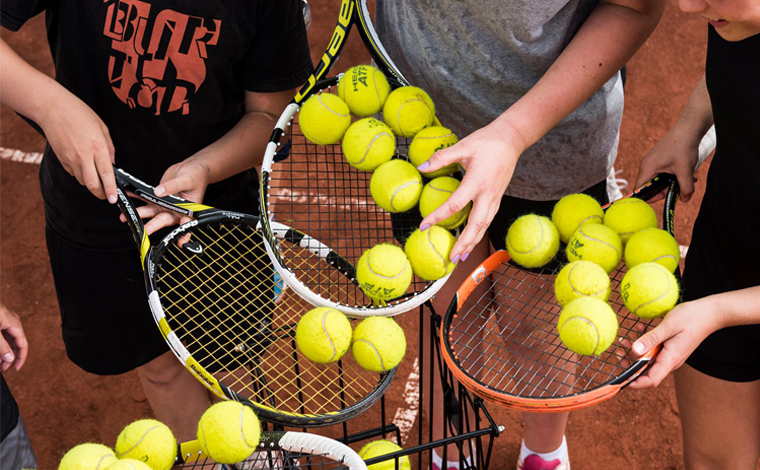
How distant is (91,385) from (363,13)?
179 cm

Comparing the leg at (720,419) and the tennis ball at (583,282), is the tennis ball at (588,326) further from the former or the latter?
the leg at (720,419)

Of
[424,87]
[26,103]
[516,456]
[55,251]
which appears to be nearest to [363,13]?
[424,87]

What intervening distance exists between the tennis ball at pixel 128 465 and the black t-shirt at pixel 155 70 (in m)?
0.84

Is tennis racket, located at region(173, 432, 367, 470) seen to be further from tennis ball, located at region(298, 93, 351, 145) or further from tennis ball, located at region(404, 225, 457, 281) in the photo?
tennis ball, located at region(298, 93, 351, 145)

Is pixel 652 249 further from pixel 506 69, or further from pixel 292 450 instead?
pixel 292 450

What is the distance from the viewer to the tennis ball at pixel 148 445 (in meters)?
1.24

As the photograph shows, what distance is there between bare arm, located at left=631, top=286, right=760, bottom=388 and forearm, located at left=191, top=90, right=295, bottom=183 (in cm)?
104

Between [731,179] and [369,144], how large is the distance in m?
0.77

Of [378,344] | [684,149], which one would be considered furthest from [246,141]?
[684,149]

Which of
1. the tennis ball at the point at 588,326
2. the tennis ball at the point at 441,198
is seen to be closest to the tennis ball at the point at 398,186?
the tennis ball at the point at 441,198

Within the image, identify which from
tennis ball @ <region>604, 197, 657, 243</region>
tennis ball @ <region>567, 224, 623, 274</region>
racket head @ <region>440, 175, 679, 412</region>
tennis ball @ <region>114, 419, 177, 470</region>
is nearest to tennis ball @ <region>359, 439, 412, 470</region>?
racket head @ <region>440, 175, 679, 412</region>

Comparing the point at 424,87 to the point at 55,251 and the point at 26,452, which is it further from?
the point at 26,452

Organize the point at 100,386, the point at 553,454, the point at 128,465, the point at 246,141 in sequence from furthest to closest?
1. the point at 100,386
2. the point at 553,454
3. the point at 246,141
4. the point at 128,465

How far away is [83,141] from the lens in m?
1.61
